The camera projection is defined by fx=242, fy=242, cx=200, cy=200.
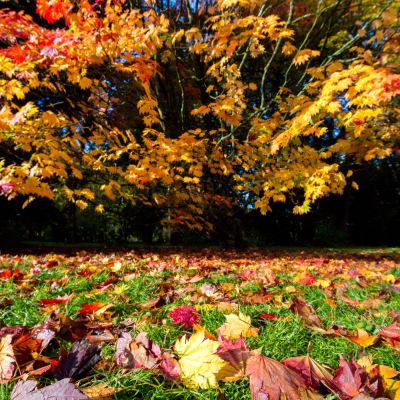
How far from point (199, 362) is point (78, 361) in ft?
1.17

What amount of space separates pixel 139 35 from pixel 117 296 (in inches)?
134

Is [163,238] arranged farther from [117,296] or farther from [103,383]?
[103,383]

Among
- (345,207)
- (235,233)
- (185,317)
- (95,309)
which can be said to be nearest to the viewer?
(185,317)

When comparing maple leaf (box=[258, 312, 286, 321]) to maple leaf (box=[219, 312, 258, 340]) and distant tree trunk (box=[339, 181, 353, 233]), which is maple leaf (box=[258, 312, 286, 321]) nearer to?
maple leaf (box=[219, 312, 258, 340])

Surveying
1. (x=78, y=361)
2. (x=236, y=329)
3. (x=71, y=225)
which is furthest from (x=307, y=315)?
(x=71, y=225)

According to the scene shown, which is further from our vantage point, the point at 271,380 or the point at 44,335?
the point at 44,335

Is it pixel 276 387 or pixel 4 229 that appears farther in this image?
pixel 4 229

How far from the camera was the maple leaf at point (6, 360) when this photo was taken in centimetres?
68

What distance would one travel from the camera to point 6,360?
720mm

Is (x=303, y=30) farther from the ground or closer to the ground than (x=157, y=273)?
farther from the ground

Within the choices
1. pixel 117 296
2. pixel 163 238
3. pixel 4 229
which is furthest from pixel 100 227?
pixel 117 296

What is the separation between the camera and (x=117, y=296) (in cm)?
149

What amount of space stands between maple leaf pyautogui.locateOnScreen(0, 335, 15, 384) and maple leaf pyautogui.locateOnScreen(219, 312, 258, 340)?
0.69 metres

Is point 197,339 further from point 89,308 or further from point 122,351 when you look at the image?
point 89,308
